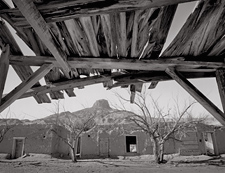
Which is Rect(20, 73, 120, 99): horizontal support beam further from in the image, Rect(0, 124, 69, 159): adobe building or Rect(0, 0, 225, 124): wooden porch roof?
Rect(0, 124, 69, 159): adobe building

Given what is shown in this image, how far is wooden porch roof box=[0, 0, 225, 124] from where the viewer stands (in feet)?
4.27

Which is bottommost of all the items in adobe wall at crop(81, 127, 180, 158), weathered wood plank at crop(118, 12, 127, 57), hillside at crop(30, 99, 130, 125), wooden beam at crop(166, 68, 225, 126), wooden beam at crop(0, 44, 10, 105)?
adobe wall at crop(81, 127, 180, 158)

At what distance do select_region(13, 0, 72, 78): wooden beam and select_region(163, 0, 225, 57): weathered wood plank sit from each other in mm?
1279

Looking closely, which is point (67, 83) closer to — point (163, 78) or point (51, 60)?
point (51, 60)

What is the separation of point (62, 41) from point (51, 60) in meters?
0.35

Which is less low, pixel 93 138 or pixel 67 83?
pixel 67 83

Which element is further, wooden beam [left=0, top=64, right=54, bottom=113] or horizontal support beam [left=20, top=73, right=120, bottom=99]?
horizontal support beam [left=20, top=73, right=120, bottom=99]

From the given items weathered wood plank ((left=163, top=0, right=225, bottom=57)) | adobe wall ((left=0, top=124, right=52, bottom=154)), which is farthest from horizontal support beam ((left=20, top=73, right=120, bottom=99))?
adobe wall ((left=0, top=124, right=52, bottom=154))

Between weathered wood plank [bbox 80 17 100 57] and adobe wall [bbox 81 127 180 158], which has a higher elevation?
weathered wood plank [bbox 80 17 100 57]

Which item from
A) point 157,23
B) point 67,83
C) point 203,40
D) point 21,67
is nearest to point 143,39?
point 157,23

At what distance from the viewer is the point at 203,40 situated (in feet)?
5.82

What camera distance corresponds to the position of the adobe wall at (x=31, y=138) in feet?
57.4

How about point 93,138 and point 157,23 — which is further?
point 93,138

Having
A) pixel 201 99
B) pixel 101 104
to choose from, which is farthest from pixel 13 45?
pixel 101 104
